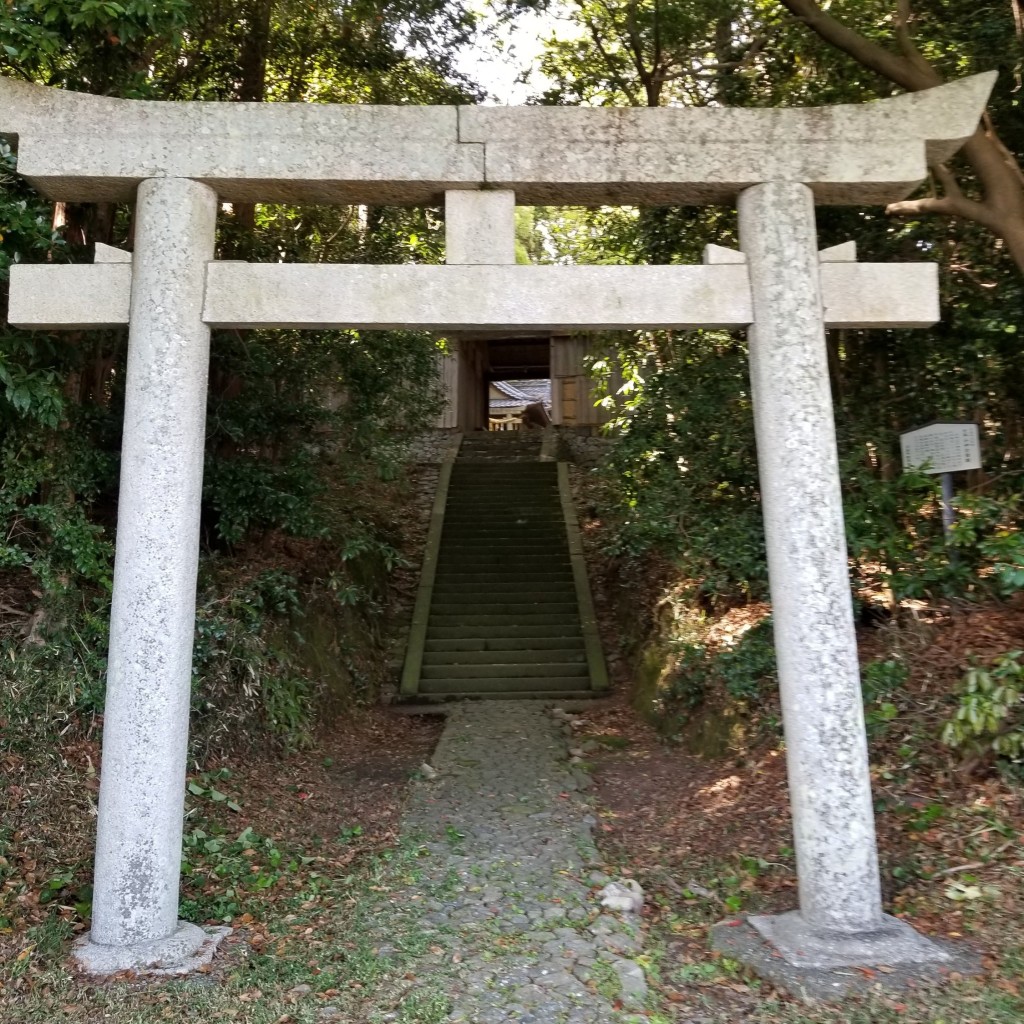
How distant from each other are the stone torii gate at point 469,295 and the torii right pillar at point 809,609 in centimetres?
1

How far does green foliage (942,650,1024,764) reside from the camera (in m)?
4.59

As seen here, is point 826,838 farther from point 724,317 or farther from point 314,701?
point 314,701

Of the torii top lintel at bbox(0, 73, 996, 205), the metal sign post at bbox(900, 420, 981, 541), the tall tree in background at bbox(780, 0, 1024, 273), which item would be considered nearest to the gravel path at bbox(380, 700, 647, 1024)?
the metal sign post at bbox(900, 420, 981, 541)

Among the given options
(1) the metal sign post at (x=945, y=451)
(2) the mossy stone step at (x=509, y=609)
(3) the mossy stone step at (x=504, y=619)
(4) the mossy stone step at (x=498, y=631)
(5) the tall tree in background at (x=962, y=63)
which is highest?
(5) the tall tree in background at (x=962, y=63)

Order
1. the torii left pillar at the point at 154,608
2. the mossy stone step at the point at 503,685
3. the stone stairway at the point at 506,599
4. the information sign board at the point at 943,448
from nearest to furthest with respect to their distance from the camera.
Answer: the torii left pillar at the point at 154,608 → the information sign board at the point at 943,448 → the mossy stone step at the point at 503,685 → the stone stairway at the point at 506,599

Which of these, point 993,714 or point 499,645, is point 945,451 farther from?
point 499,645

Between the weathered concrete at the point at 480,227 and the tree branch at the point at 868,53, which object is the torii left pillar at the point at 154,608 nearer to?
the weathered concrete at the point at 480,227

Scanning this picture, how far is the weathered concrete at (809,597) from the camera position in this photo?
4008 millimetres

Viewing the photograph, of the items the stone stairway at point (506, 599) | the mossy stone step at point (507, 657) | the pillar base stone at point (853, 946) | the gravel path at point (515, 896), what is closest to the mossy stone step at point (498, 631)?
the stone stairway at point (506, 599)

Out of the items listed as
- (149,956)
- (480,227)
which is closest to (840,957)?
(149,956)

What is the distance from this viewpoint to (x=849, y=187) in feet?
14.9

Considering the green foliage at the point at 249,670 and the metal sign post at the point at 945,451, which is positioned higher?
the metal sign post at the point at 945,451

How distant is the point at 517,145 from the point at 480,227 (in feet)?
1.63

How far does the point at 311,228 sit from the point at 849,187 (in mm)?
5705
